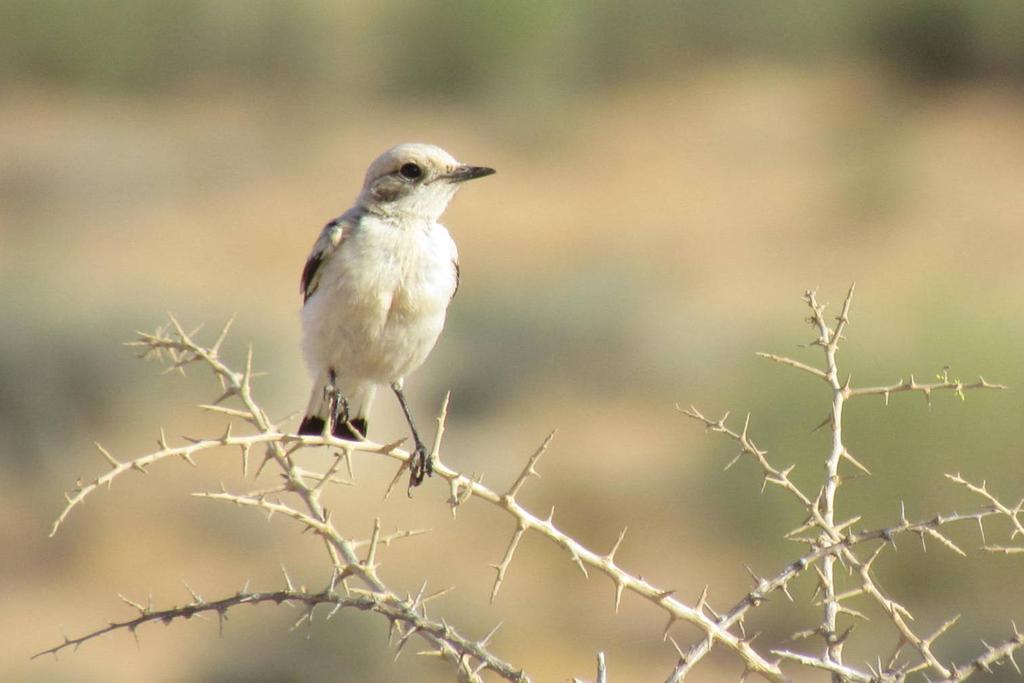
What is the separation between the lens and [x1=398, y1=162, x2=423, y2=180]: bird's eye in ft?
18.7

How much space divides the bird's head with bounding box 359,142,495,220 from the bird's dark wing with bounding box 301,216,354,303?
14cm

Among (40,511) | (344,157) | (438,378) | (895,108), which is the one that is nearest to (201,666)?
(40,511)

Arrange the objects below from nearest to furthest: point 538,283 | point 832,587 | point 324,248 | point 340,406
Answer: point 832,587
point 324,248
point 340,406
point 538,283

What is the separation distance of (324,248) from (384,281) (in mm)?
341

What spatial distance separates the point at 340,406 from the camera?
5.81m

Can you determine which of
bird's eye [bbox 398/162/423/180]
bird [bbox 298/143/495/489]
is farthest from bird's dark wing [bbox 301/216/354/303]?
bird's eye [bbox 398/162/423/180]

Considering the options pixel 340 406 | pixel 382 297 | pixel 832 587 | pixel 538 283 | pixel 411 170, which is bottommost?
pixel 538 283

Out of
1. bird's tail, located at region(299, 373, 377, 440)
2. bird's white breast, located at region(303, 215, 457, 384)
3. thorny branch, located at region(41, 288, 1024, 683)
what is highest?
thorny branch, located at region(41, 288, 1024, 683)

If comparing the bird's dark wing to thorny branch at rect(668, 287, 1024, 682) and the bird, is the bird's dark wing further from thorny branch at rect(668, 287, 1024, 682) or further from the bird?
thorny branch at rect(668, 287, 1024, 682)

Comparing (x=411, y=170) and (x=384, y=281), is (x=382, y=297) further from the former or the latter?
(x=411, y=170)

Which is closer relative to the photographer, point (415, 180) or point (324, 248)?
point (324, 248)

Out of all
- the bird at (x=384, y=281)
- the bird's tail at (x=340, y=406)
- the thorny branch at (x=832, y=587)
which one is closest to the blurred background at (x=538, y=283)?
the bird's tail at (x=340, y=406)

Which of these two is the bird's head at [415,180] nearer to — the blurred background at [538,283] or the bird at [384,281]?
the bird at [384,281]

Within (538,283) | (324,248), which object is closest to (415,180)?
(324,248)
